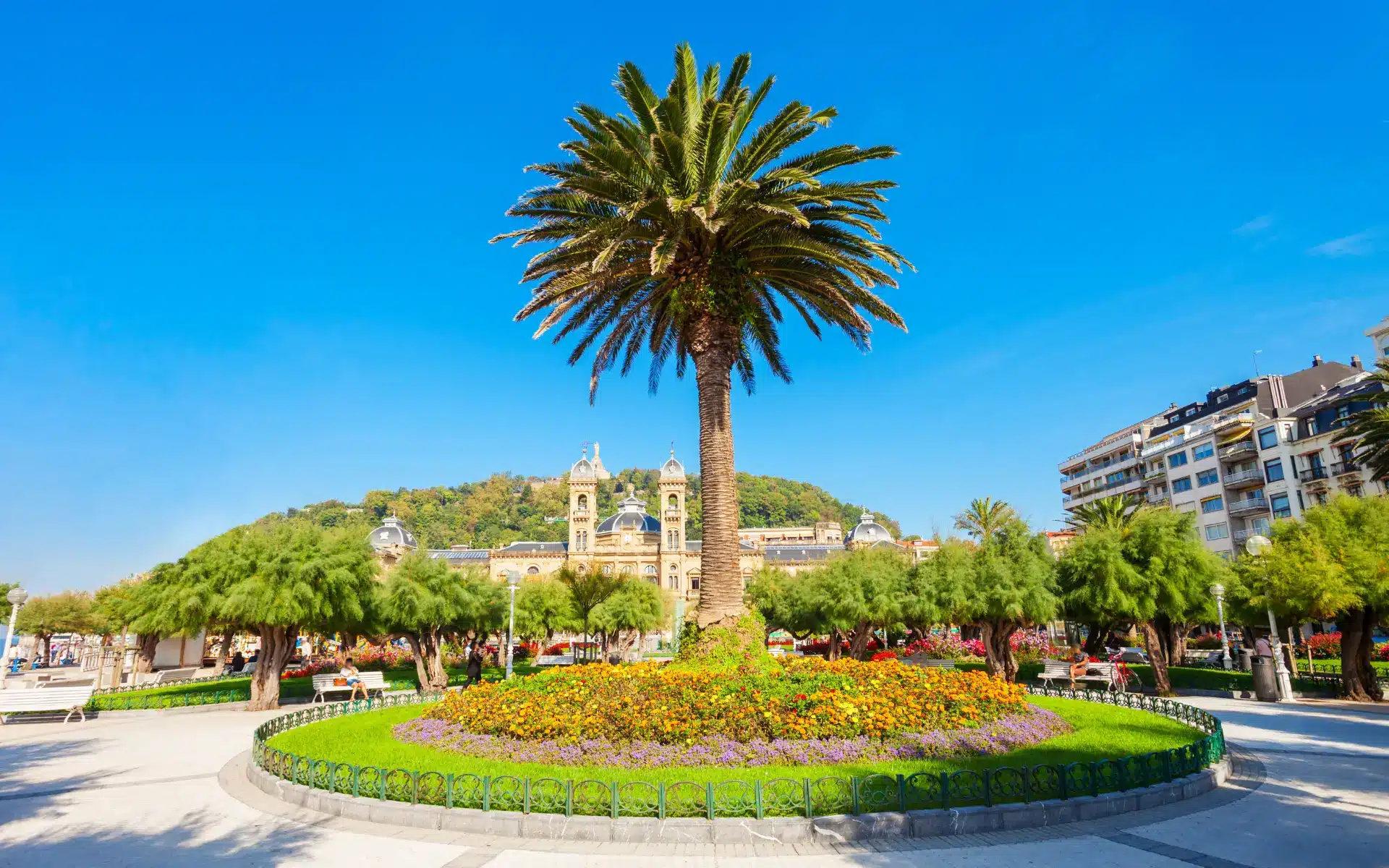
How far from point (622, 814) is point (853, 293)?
13672 mm

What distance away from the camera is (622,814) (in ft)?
28.2

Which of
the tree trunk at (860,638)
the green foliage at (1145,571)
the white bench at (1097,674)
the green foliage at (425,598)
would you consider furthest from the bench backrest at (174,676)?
the green foliage at (1145,571)

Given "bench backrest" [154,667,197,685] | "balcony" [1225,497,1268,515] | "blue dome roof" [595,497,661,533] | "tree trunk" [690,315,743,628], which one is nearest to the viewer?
"tree trunk" [690,315,743,628]

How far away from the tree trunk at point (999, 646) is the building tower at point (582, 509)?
7210 cm

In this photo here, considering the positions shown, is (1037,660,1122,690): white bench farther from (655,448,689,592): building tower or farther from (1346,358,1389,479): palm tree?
(655,448,689,592): building tower

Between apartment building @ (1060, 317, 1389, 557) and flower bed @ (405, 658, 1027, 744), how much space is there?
4342 centimetres

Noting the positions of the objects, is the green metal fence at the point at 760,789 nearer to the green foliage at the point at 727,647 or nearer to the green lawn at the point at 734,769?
the green lawn at the point at 734,769

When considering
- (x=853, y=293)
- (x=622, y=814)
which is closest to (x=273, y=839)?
(x=622, y=814)

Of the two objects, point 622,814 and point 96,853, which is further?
point 622,814

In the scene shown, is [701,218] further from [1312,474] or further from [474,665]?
[1312,474]

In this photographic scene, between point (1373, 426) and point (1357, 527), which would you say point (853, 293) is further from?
point (1373, 426)

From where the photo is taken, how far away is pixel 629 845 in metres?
8.08

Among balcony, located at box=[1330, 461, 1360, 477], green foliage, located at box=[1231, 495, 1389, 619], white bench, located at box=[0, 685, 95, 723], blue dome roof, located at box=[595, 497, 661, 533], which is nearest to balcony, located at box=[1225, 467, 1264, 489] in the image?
balcony, located at box=[1330, 461, 1360, 477]

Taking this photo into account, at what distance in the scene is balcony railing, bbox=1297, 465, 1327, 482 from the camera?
51.9 m
